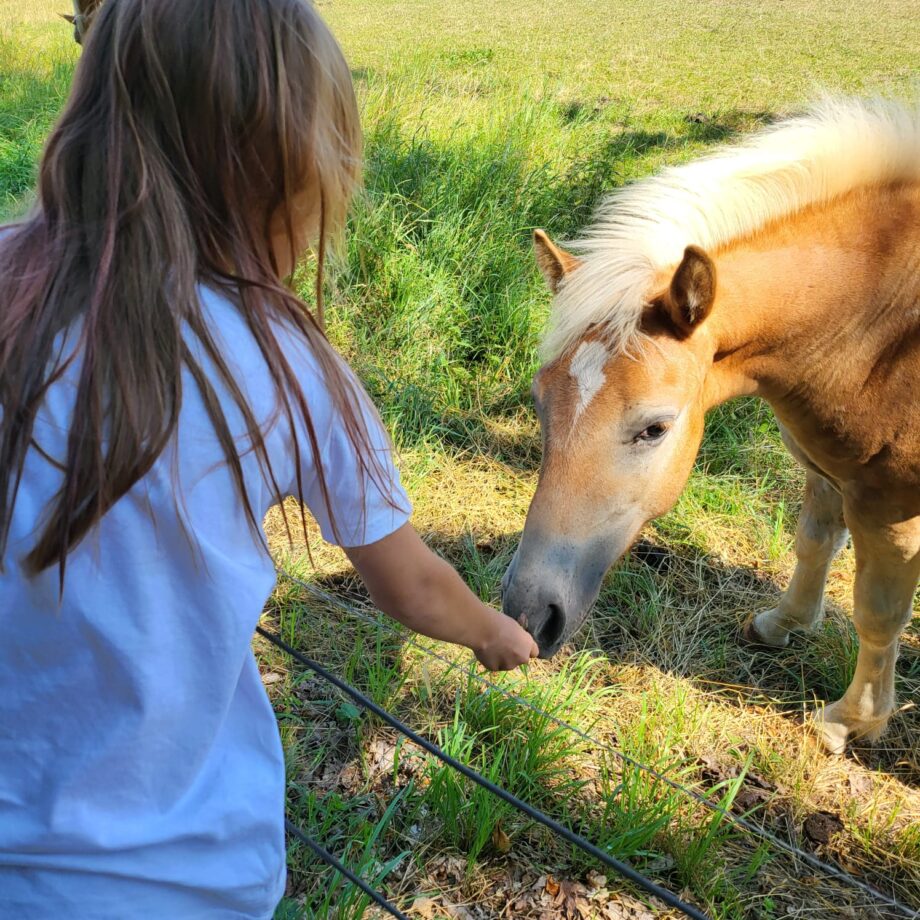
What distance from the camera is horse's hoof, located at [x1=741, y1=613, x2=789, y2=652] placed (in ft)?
10.2

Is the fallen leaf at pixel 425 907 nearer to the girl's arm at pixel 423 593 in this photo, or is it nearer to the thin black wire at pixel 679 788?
the thin black wire at pixel 679 788

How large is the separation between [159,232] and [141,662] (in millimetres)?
489

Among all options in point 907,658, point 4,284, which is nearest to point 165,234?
point 4,284

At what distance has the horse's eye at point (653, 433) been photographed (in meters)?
2.07

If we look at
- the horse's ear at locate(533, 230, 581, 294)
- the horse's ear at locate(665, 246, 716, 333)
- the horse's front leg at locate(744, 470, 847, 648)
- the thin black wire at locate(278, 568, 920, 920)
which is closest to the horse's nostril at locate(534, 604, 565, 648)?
the thin black wire at locate(278, 568, 920, 920)

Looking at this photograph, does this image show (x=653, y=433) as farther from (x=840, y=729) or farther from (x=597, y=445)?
(x=840, y=729)

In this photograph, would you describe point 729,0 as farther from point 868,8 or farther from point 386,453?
point 386,453

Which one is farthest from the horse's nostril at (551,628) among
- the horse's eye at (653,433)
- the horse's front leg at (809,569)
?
the horse's front leg at (809,569)

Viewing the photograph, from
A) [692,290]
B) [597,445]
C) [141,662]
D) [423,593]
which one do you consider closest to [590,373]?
[597,445]

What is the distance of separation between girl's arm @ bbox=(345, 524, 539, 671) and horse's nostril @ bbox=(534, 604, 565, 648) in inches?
30.6

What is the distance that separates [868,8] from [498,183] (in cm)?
1067

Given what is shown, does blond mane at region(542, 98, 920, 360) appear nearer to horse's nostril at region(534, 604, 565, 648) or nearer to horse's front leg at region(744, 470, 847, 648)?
horse's nostril at region(534, 604, 565, 648)

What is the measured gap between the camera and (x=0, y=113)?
6.77 metres

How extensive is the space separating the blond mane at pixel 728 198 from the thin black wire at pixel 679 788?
111cm
